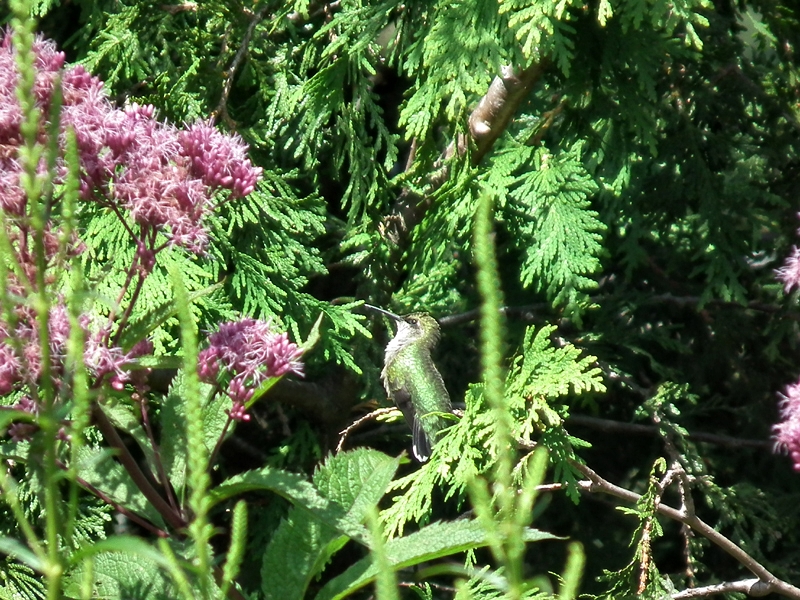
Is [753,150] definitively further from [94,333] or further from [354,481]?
[94,333]

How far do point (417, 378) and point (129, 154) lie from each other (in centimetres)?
192

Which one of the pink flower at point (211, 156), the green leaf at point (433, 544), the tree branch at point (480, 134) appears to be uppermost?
the tree branch at point (480, 134)

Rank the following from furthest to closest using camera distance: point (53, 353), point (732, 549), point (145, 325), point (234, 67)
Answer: point (234, 67), point (732, 549), point (145, 325), point (53, 353)

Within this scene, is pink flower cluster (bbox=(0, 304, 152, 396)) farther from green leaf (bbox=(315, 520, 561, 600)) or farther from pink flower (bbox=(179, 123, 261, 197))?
green leaf (bbox=(315, 520, 561, 600))

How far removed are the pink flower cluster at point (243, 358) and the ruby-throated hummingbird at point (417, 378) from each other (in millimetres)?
1601

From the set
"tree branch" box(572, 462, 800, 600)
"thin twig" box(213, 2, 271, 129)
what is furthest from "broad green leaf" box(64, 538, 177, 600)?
"thin twig" box(213, 2, 271, 129)

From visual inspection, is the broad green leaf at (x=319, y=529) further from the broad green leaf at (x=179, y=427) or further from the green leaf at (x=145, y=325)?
the green leaf at (x=145, y=325)

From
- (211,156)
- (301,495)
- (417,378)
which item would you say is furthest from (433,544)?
(417,378)

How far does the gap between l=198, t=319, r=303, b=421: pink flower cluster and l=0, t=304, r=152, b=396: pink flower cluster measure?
140mm

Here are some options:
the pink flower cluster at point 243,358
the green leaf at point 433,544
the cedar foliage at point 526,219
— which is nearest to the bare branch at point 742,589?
the cedar foliage at point 526,219

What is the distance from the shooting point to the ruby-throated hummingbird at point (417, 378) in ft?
10.3

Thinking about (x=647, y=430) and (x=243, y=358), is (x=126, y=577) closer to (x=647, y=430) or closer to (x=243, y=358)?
(x=243, y=358)

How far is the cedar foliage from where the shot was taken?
2.47 meters

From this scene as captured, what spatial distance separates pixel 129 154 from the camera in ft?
4.83
